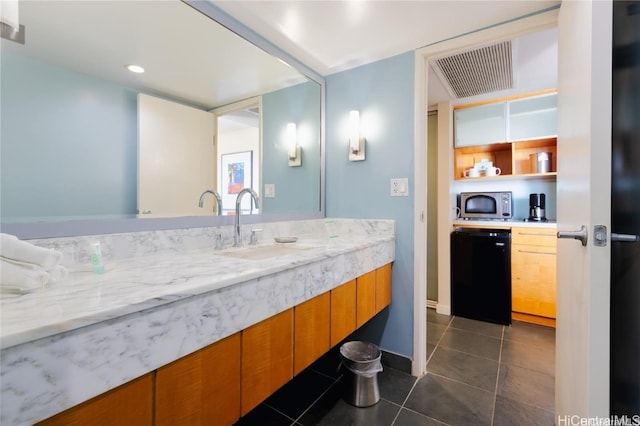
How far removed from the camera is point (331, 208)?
224 centimetres

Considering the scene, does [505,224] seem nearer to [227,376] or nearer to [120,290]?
[227,376]

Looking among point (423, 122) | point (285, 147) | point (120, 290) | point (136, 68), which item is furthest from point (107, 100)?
point (423, 122)

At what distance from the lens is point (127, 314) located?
2.01 feet

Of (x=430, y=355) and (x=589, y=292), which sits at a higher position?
(x=589, y=292)

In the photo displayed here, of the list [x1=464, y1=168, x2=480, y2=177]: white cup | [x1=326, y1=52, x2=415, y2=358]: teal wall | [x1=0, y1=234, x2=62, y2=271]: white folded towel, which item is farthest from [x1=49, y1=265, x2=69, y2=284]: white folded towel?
[x1=464, y1=168, x2=480, y2=177]: white cup

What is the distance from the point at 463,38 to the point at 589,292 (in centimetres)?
160

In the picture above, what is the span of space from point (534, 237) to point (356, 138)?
191 centimetres

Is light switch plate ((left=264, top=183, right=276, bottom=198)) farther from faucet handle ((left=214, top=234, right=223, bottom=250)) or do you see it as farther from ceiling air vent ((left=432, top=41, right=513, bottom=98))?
ceiling air vent ((left=432, top=41, right=513, bottom=98))

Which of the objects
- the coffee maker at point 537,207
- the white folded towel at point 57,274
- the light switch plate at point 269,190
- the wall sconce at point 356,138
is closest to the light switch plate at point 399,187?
the wall sconce at point 356,138

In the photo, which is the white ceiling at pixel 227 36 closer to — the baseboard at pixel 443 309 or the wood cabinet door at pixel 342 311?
the wood cabinet door at pixel 342 311

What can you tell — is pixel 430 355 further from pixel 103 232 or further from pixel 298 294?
pixel 103 232

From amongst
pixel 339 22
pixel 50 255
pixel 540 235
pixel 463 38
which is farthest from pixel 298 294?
pixel 540 235

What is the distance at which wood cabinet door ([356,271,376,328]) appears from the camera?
1530 millimetres

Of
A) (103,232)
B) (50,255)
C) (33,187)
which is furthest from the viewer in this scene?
(103,232)
